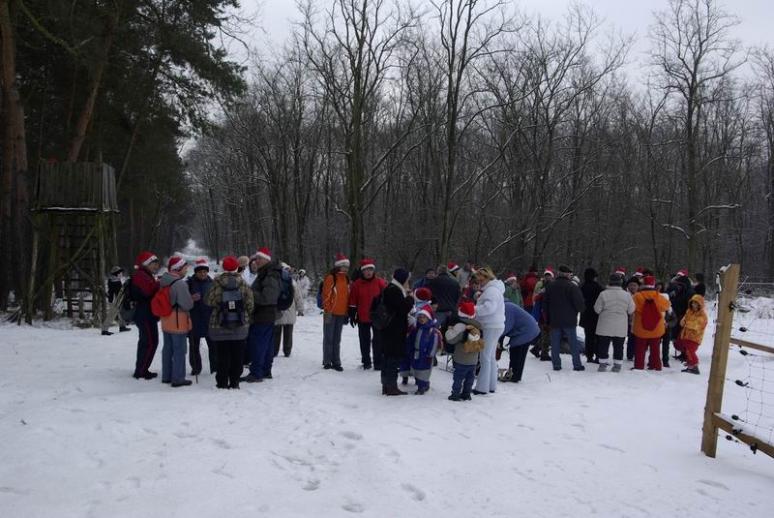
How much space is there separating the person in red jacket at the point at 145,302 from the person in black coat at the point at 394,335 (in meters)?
3.36

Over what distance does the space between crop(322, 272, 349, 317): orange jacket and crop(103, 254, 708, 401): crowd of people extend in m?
0.02

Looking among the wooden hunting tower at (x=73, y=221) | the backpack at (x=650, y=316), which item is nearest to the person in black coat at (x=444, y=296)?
the backpack at (x=650, y=316)

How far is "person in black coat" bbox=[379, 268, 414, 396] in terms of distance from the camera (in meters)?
7.75

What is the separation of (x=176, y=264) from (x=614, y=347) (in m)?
7.76

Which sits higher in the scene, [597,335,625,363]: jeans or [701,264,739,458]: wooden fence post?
[701,264,739,458]: wooden fence post

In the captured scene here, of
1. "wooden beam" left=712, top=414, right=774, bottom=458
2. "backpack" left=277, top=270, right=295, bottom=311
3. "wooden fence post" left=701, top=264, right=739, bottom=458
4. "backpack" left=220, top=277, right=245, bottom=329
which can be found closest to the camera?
"wooden beam" left=712, top=414, right=774, bottom=458

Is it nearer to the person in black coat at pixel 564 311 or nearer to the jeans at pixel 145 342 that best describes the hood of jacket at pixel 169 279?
the jeans at pixel 145 342

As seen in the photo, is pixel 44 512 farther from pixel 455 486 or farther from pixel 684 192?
pixel 684 192

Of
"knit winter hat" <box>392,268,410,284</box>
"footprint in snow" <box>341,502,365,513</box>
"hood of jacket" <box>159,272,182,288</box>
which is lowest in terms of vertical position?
"footprint in snow" <box>341,502,365,513</box>

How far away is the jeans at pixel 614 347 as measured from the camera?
10.3m

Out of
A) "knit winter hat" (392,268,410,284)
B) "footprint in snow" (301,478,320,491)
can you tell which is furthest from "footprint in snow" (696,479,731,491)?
"knit winter hat" (392,268,410,284)

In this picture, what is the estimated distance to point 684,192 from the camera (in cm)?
3347

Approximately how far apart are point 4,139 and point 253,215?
25.0 meters

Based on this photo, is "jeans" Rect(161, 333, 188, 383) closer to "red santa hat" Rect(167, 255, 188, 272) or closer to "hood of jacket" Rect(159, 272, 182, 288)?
"hood of jacket" Rect(159, 272, 182, 288)
